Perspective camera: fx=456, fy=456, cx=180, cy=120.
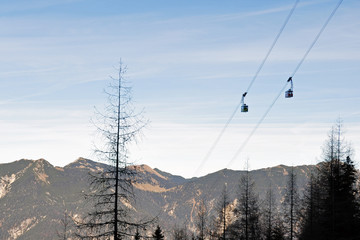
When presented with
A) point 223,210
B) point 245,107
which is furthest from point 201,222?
point 245,107

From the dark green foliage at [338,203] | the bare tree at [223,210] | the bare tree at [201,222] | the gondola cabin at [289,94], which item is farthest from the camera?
the bare tree at [201,222]

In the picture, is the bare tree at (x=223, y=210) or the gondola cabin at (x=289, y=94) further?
the bare tree at (x=223, y=210)

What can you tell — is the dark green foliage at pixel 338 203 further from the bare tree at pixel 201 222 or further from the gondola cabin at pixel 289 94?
the bare tree at pixel 201 222

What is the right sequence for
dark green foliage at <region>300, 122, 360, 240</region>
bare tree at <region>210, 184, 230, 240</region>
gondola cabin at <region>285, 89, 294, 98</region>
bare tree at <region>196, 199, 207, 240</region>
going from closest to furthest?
gondola cabin at <region>285, 89, 294, 98</region> < dark green foliage at <region>300, 122, 360, 240</region> < bare tree at <region>210, 184, 230, 240</region> < bare tree at <region>196, 199, 207, 240</region>

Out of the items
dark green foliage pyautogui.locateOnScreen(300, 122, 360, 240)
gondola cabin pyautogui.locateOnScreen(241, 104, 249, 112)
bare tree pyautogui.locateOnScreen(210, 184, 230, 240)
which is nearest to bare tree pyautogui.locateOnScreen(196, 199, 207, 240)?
bare tree pyautogui.locateOnScreen(210, 184, 230, 240)

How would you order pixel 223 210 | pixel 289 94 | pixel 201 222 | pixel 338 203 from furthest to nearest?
pixel 201 222 → pixel 223 210 → pixel 338 203 → pixel 289 94

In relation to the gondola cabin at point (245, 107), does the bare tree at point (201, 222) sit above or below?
below

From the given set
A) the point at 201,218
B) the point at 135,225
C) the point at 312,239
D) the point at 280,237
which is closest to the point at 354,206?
the point at 312,239

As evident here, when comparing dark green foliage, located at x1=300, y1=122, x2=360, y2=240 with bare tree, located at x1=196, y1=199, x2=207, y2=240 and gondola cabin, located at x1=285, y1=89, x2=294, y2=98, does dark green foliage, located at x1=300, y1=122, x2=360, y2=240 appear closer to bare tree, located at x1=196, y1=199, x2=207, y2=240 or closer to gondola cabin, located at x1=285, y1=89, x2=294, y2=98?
gondola cabin, located at x1=285, y1=89, x2=294, y2=98

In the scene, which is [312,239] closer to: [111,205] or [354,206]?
[354,206]

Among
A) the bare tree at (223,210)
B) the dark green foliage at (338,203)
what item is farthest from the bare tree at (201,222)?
the dark green foliage at (338,203)

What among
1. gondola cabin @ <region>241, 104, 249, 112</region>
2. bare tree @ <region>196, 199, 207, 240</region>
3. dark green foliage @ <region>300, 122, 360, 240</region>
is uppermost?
gondola cabin @ <region>241, 104, 249, 112</region>

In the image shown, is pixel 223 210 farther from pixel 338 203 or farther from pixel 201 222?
pixel 338 203

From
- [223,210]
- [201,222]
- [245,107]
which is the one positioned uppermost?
[245,107]
